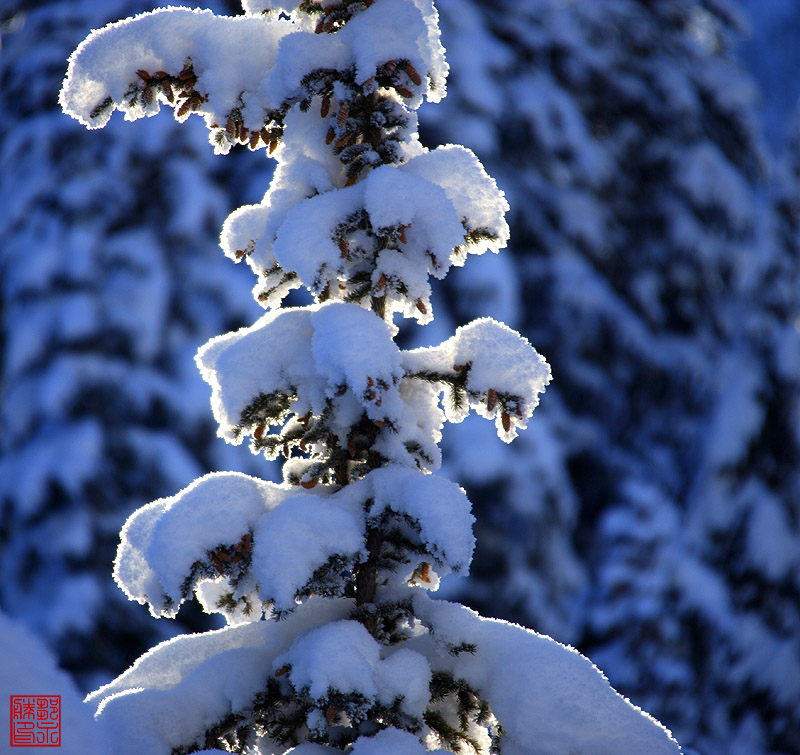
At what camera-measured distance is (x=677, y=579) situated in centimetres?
1169


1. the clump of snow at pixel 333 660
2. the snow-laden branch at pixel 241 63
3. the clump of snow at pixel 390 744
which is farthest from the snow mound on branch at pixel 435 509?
the snow-laden branch at pixel 241 63

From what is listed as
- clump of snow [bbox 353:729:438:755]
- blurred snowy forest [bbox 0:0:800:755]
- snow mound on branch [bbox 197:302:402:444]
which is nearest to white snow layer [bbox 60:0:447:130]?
snow mound on branch [bbox 197:302:402:444]

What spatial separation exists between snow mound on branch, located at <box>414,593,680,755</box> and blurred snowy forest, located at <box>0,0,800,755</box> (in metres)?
7.33

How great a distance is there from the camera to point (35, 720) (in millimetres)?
1922

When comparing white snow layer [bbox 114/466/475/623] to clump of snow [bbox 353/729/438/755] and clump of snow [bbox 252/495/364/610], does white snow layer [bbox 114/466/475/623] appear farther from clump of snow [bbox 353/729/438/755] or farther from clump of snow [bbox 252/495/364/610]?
clump of snow [bbox 353/729/438/755]

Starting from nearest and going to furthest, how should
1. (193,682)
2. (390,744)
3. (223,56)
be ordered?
(390,744)
(193,682)
(223,56)

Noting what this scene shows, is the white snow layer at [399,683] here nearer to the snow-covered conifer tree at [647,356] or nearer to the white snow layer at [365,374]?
the white snow layer at [365,374]

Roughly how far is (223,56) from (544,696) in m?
2.64

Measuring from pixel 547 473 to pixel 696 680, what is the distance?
450cm

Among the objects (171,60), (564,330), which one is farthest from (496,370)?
(564,330)

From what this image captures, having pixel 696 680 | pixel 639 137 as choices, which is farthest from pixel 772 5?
pixel 696 680

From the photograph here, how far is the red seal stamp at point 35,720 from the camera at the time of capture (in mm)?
1837

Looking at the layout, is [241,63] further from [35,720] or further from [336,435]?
[35,720]

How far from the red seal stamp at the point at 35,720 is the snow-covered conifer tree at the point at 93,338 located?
773 cm
